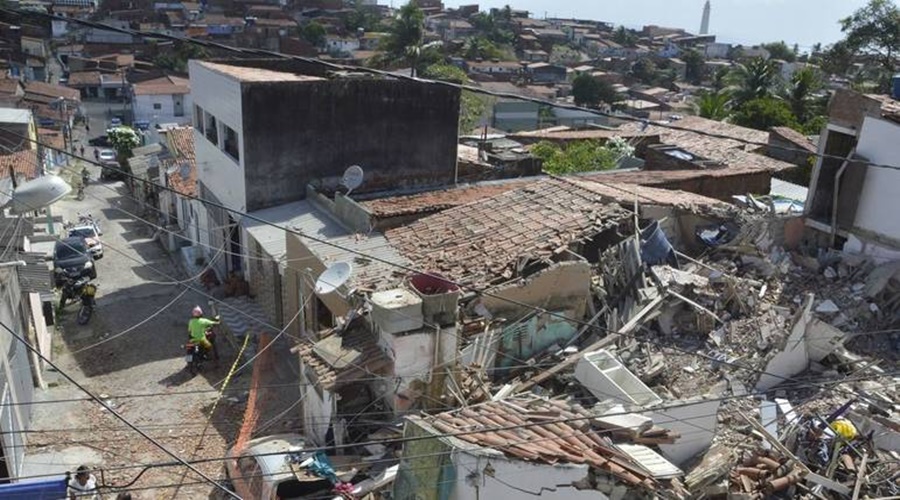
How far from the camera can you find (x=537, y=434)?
879 centimetres

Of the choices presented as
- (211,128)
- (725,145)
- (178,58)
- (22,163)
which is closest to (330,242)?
(211,128)

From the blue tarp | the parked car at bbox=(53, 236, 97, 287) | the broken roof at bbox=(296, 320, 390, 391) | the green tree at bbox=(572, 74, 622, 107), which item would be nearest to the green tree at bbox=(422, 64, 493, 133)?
the green tree at bbox=(572, 74, 622, 107)

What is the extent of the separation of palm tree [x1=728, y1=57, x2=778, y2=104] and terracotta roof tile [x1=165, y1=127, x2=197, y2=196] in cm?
3068

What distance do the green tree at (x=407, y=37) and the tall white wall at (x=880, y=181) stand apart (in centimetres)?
3787

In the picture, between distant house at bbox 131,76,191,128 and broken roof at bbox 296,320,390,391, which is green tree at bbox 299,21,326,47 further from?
broken roof at bbox 296,320,390,391

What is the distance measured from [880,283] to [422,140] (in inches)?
458

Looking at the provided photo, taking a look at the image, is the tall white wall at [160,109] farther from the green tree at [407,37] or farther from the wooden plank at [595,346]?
the wooden plank at [595,346]

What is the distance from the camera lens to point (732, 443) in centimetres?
1025

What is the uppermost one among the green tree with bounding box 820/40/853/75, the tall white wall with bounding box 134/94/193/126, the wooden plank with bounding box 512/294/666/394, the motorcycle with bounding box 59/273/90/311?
the green tree with bounding box 820/40/853/75

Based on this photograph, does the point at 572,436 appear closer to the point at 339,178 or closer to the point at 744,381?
the point at 744,381

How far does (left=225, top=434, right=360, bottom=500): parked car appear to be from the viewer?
31.9 feet

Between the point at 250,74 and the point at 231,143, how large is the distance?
1.97 m

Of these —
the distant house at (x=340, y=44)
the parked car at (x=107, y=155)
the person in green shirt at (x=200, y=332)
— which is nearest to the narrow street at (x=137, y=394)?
the person in green shirt at (x=200, y=332)

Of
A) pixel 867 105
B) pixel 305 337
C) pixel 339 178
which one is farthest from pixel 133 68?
pixel 867 105
